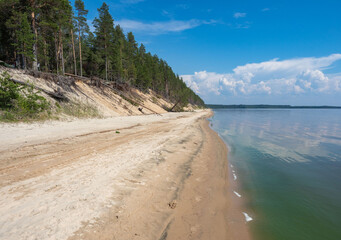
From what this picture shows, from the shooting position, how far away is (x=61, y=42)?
29969 millimetres

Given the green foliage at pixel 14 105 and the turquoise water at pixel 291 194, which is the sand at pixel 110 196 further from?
the green foliage at pixel 14 105

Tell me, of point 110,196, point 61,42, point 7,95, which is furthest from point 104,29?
point 110,196

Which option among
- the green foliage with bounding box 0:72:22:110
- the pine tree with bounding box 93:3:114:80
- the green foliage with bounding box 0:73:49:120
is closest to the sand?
the green foliage with bounding box 0:73:49:120

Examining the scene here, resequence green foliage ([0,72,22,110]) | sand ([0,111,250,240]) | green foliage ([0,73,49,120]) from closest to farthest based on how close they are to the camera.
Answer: sand ([0,111,250,240]), green foliage ([0,73,49,120]), green foliage ([0,72,22,110])

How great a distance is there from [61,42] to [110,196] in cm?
3548

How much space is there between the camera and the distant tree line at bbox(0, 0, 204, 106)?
2064cm

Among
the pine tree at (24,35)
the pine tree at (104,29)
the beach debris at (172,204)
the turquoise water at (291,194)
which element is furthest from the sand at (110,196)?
the pine tree at (104,29)

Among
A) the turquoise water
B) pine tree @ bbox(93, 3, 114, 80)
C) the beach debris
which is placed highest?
pine tree @ bbox(93, 3, 114, 80)

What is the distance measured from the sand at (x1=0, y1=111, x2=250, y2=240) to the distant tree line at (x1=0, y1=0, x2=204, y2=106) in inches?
803

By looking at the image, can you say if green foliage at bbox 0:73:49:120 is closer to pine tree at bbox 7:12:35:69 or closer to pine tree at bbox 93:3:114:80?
pine tree at bbox 7:12:35:69

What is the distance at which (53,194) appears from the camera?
4195mm

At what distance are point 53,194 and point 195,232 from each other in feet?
12.1

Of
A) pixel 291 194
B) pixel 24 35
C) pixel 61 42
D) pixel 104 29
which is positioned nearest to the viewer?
pixel 291 194

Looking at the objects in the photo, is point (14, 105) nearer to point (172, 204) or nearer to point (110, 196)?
point (110, 196)
